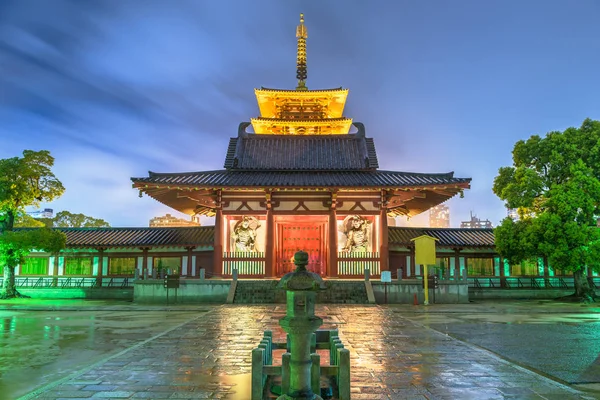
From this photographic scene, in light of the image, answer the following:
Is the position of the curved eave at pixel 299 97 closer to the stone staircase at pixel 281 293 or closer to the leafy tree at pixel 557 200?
the leafy tree at pixel 557 200

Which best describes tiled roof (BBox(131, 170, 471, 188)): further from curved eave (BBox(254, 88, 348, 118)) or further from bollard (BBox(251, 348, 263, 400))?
bollard (BBox(251, 348, 263, 400))

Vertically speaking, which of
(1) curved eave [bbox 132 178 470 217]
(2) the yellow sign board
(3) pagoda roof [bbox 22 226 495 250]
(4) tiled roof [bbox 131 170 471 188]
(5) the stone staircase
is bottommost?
(5) the stone staircase

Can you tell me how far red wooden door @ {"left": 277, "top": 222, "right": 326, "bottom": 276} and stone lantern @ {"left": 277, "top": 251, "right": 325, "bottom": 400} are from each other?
20483 millimetres

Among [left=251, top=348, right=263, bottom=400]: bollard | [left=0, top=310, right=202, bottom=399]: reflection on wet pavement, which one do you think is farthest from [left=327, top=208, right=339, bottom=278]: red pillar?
[left=251, top=348, right=263, bottom=400]: bollard

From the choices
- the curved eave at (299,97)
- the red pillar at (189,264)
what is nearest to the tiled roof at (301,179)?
the red pillar at (189,264)

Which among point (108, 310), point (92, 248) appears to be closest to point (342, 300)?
point (108, 310)

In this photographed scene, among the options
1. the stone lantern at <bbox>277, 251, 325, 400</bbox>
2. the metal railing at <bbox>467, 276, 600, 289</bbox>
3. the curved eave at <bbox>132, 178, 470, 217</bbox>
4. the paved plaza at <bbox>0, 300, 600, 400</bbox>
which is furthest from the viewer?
Result: the metal railing at <bbox>467, 276, 600, 289</bbox>

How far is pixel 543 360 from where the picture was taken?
9.21m

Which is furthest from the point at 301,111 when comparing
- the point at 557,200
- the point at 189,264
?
the point at 557,200

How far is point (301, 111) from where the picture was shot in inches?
1465

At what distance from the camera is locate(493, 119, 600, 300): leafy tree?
75.5ft

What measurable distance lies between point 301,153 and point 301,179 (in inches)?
154

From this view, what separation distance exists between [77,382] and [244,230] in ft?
58.1

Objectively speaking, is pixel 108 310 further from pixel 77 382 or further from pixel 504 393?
pixel 504 393
